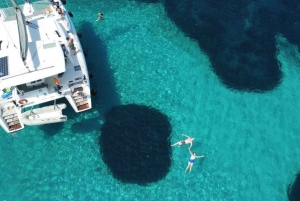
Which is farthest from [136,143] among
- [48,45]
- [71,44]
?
[48,45]

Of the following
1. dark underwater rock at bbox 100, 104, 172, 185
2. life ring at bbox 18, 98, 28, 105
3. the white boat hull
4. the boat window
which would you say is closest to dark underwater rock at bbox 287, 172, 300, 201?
dark underwater rock at bbox 100, 104, 172, 185

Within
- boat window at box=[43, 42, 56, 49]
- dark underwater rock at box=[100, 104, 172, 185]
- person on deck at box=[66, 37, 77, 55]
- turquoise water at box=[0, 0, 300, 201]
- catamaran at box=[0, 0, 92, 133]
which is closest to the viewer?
catamaran at box=[0, 0, 92, 133]

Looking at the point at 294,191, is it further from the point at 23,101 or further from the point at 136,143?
the point at 23,101

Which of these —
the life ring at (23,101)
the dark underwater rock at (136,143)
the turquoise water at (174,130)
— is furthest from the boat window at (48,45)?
the dark underwater rock at (136,143)

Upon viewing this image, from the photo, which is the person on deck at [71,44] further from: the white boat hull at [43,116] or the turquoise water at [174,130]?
the white boat hull at [43,116]

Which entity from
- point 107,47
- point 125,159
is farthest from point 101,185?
point 107,47

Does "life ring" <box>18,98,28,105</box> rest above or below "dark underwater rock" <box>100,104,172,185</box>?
above

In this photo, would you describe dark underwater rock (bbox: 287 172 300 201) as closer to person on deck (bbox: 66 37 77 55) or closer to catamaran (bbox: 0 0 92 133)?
catamaran (bbox: 0 0 92 133)
